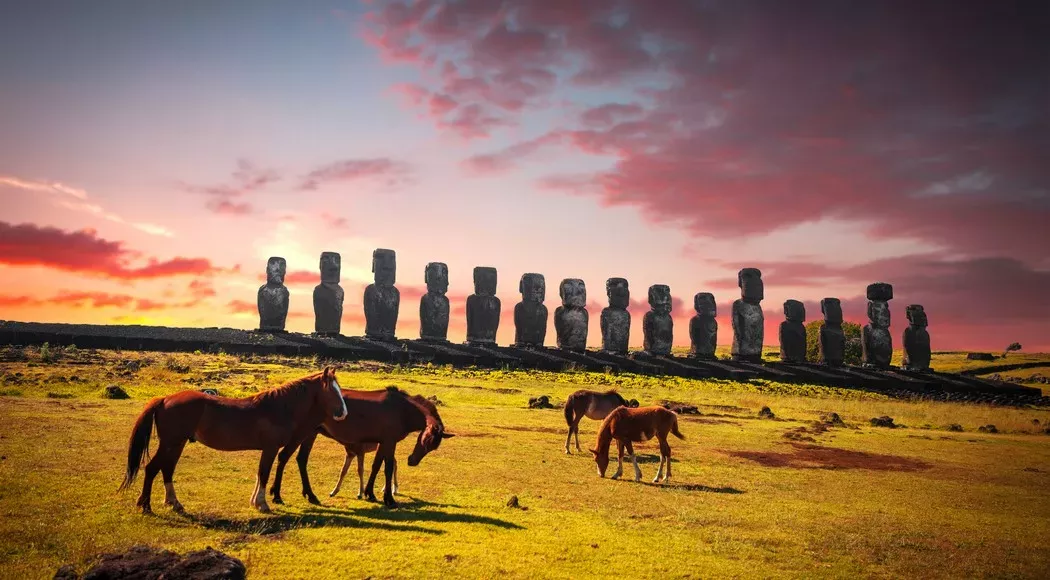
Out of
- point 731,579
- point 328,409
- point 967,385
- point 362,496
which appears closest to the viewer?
point 731,579

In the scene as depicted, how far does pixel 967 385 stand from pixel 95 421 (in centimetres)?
4679

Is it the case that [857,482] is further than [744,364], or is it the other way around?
[744,364]

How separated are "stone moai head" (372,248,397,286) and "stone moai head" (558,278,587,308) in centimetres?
1155

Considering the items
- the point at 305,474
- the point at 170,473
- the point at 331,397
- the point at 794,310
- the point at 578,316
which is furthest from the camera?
the point at 794,310

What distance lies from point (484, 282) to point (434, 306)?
147 inches

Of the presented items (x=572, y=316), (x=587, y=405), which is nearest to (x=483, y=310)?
(x=572, y=316)

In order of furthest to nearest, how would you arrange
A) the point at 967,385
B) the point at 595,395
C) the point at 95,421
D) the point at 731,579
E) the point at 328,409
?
the point at 967,385
the point at 595,395
the point at 95,421
the point at 328,409
the point at 731,579

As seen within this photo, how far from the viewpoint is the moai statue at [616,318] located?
48.4 meters

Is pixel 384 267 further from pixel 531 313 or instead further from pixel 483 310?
pixel 531 313

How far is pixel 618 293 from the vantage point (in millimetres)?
49375

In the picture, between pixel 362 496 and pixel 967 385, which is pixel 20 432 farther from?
pixel 967 385

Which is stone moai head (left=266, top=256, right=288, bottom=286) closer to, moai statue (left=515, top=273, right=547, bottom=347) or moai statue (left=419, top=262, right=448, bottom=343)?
moai statue (left=419, top=262, right=448, bottom=343)

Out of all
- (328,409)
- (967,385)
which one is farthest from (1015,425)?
(328,409)

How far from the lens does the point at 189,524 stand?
816 centimetres
